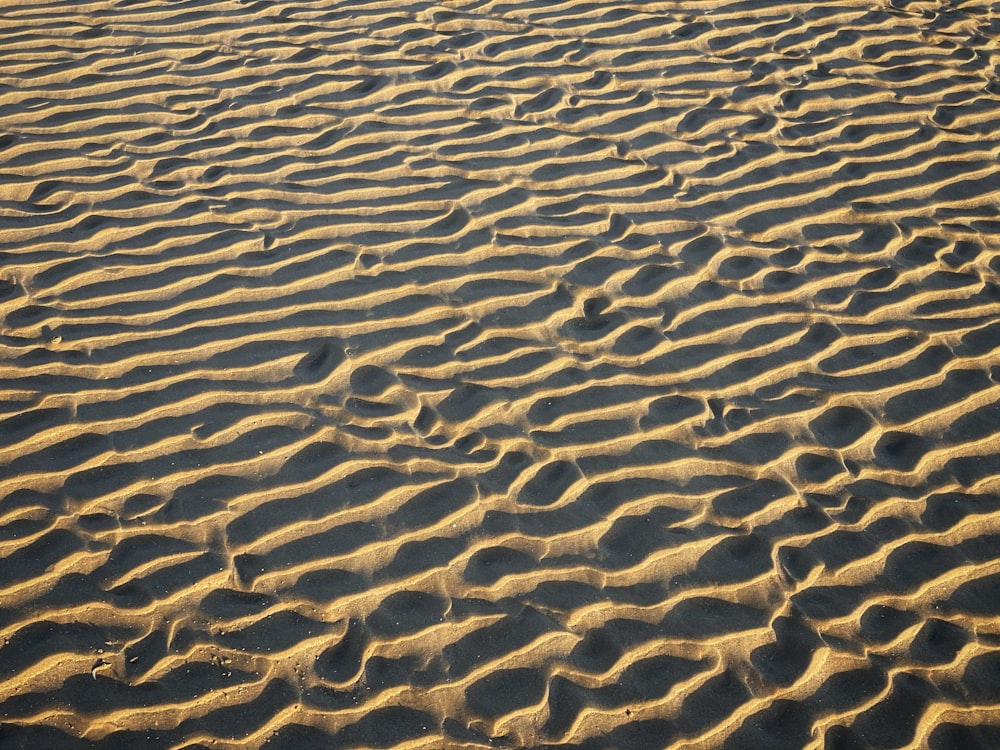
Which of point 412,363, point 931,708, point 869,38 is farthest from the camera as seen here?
point 869,38

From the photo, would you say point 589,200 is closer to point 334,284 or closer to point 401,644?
point 334,284

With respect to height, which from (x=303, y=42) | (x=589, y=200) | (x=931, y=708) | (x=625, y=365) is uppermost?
(x=303, y=42)

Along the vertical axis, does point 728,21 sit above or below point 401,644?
above

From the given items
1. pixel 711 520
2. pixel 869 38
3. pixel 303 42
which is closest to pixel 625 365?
pixel 711 520

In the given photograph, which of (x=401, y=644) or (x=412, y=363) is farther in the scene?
(x=412, y=363)

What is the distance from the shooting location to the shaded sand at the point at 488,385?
122 inches

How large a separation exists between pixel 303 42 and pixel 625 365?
3568 mm

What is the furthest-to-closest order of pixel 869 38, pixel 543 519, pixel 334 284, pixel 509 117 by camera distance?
pixel 869 38
pixel 509 117
pixel 334 284
pixel 543 519

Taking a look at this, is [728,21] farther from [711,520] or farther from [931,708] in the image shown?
[931,708]

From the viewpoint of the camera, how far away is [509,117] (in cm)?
541

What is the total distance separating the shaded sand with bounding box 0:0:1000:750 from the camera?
3111 mm

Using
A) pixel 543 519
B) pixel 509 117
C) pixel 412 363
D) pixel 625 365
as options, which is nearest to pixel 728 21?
pixel 509 117

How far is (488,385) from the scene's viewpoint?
398cm

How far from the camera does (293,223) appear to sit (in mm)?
4652
